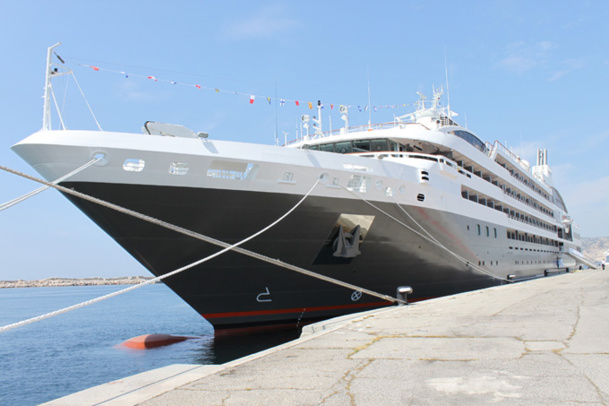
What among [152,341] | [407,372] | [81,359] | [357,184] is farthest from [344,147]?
[407,372]

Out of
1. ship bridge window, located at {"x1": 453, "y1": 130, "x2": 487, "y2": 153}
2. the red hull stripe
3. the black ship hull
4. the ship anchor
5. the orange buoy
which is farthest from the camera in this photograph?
ship bridge window, located at {"x1": 453, "y1": 130, "x2": 487, "y2": 153}

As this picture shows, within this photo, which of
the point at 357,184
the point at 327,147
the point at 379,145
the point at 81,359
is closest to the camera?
the point at 357,184

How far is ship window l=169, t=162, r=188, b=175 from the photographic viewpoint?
33.9ft

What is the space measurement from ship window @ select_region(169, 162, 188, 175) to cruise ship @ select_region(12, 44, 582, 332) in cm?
2

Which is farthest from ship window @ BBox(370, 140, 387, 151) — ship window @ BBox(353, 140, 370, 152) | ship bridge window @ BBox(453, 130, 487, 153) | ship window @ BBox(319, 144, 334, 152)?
ship bridge window @ BBox(453, 130, 487, 153)

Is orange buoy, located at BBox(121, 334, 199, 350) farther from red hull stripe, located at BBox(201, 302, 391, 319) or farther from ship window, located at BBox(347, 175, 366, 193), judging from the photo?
ship window, located at BBox(347, 175, 366, 193)

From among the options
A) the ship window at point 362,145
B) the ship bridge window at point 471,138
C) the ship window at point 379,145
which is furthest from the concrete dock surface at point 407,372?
the ship bridge window at point 471,138

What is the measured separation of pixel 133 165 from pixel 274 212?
11.9ft

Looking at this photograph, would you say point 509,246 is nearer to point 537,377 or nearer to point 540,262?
point 540,262

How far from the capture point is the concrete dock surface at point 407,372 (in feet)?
11.9

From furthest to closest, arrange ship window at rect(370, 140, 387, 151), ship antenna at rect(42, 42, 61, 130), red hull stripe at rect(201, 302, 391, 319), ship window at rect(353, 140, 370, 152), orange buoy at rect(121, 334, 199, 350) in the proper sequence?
1. ship window at rect(353, 140, 370, 152)
2. ship window at rect(370, 140, 387, 151)
3. orange buoy at rect(121, 334, 199, 350)
4. red hull stripe at rect(201, 302, 391, 319)
5. ship antenna at rect(42, 42, 61, 130)

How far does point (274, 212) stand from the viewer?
11.5m

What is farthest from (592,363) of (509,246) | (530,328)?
(509,246)

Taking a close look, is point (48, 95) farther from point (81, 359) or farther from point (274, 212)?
point (81, 359)
